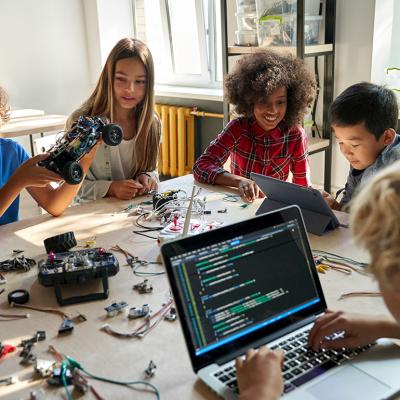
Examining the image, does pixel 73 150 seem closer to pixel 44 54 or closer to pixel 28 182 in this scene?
pixel 28 182

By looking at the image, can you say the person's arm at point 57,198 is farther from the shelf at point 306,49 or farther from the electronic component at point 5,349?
the shelf at point 306,49

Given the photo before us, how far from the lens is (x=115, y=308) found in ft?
3.31

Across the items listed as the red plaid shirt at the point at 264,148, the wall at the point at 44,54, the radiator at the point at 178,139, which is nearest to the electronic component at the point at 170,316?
the red plaid shirt at the point at 264,148

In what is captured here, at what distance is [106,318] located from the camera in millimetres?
990

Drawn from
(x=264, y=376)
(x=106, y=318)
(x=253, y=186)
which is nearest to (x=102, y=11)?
(x=253, y=186)

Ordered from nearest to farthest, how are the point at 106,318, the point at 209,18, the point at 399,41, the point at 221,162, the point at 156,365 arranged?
the point at 156,365
the point at 106,318
the point at 221,162
the point at 399,41
the point at 209,18

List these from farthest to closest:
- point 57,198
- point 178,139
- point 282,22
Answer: point 178,139
point 282,22
point 57,198

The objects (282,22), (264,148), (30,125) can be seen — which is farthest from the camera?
(30,125)

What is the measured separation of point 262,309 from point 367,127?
994mm

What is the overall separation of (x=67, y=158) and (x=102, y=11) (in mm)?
2895

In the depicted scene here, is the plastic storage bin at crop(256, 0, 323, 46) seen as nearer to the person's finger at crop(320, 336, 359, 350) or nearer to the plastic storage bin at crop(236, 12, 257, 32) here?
the plastic storage bin at crop(236, 12, 257, 32)

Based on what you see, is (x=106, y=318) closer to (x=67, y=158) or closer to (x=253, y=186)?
(x=67, y=158)

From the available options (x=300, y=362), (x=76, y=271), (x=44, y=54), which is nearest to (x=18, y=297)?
(x=76, y=271)

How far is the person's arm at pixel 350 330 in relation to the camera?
2.74ft
